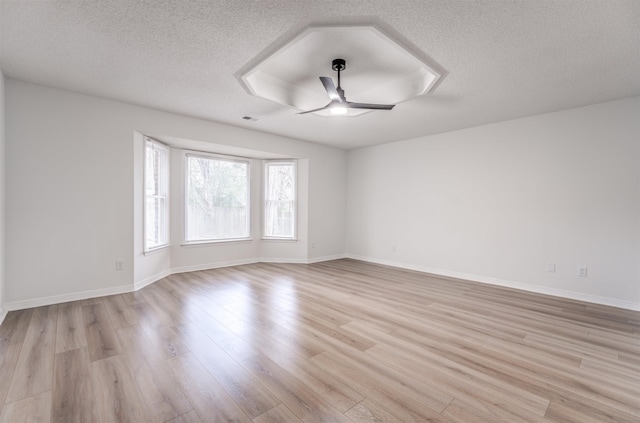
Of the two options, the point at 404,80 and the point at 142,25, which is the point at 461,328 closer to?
the point at 404,80

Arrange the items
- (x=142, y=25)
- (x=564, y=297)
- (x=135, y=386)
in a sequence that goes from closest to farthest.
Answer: (x=135, y=386) < (x=142, y=25) < (x=564, y=297)

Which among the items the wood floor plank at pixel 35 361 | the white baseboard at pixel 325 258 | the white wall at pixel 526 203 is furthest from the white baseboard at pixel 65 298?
the white wall at pixel 526 203

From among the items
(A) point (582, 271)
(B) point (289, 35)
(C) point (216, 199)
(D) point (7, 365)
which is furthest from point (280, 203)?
(A) point (582, 271)

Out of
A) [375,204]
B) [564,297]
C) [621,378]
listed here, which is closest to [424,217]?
[375,204]

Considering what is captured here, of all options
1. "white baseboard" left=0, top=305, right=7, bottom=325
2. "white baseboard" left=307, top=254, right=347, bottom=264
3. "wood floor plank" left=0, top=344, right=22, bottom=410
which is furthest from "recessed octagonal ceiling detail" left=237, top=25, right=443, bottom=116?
"white baseboard" left=0, top=305, right=7, bottom=325

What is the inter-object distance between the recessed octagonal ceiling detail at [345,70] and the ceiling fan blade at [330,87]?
13.5 inches

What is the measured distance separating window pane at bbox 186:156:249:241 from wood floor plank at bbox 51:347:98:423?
3.05 metres

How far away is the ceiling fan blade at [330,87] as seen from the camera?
2516mm

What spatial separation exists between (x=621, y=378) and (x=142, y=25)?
440 cm

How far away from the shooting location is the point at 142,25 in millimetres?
2123

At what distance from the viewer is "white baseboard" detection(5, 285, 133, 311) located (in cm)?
311

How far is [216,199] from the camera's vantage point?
5426 millimetres

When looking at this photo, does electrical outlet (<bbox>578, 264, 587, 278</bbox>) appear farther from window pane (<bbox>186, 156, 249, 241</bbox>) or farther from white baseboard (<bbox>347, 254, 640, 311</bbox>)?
window pane (<bbox>186, 156, 249, 241</bbox>)

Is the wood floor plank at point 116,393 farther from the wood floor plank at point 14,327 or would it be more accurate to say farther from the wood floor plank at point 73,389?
the wood floor plank at point 14,327
